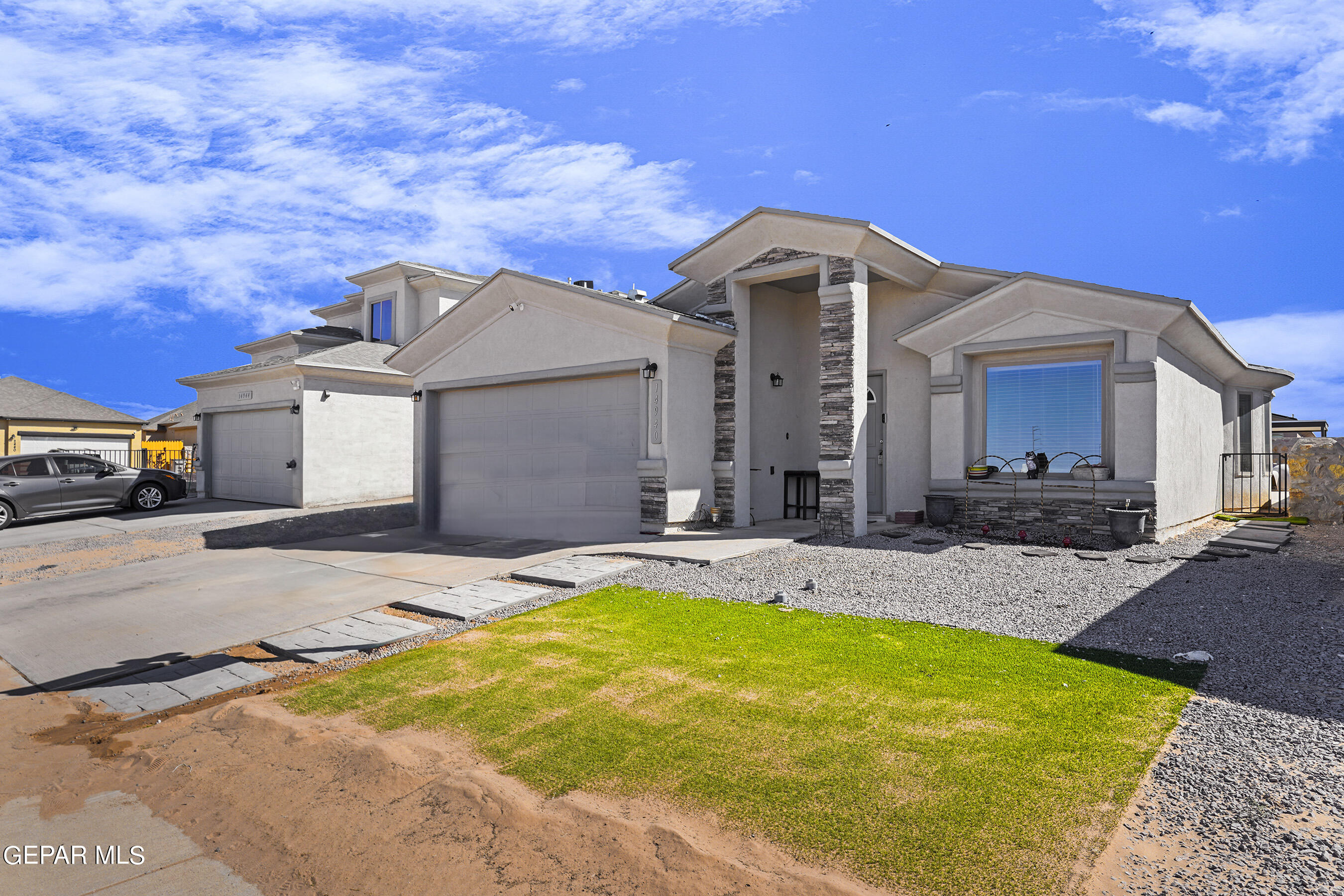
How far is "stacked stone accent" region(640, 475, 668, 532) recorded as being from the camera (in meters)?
10.8

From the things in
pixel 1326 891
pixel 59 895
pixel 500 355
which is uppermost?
pixel 500 355

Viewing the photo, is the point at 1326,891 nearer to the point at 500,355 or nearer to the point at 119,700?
the point at 119,700

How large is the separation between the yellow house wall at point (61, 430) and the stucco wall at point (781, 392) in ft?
90.4

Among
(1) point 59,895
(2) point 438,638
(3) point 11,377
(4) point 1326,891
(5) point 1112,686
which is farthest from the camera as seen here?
(3) point 11,377

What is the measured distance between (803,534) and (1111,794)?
24.2ft

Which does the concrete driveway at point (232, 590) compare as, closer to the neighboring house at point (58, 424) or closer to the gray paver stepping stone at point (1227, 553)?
the gray paver stepping stone at point (1227, 553)

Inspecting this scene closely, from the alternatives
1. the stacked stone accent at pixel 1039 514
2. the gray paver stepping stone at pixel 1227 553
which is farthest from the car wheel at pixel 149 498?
the gray paver stepping stone at pixel 1227 553

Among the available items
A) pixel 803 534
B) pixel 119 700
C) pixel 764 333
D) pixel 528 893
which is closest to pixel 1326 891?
pixel 528 893

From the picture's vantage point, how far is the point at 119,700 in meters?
5.20

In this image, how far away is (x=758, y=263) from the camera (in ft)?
38.4

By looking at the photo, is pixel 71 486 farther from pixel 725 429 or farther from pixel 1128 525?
pixel 1128 525

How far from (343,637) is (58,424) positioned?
114 feet

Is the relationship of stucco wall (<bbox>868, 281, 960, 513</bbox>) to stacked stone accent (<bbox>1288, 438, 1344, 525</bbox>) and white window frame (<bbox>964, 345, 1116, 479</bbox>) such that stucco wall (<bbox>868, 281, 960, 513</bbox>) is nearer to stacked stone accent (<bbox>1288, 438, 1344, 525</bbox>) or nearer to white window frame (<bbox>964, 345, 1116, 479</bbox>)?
white window frame (<bbox>964, 345, 1116, 479</bbox>)

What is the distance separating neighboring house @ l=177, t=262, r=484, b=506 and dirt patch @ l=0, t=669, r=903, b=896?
13412 millimetres
